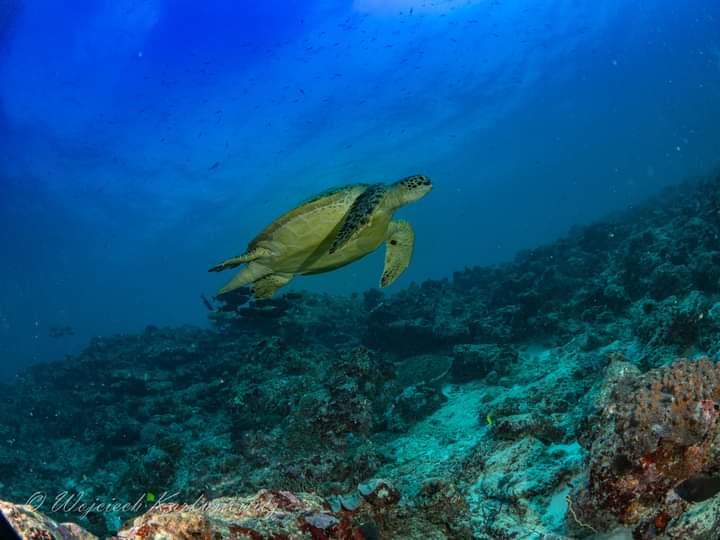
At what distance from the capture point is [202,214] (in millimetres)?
48438

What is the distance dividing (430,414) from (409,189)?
393 cm

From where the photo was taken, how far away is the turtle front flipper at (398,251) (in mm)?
6102

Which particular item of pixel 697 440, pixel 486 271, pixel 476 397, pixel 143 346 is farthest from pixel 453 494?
pixel 486 271

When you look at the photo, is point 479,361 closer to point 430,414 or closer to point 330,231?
point 430,414

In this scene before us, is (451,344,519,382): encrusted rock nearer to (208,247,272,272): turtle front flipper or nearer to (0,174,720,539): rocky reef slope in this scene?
(0,174,720,539): rocky reef slope

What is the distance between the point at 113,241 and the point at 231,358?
44416 mm

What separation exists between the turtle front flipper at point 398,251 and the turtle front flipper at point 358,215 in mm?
1006

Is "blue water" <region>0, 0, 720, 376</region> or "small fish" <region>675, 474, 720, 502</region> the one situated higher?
"blue water" <region>0, 0, 720, 376</region>

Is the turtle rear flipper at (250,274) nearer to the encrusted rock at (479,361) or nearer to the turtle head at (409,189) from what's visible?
the turtle head at (409,189)

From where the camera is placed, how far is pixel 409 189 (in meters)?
5.39

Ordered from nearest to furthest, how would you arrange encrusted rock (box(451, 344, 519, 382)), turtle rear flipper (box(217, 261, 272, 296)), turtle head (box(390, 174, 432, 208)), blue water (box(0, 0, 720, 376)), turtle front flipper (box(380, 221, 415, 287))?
turtle head (box(390, 174, 432, 208)) < turtle rear flipper (box(217, 261, 272, 296)) < turtle front flipper (box(380, 221, 415, 287)) < encrusted rock (box(451, 344, 519, 382)) < blue water (box(0, 0, 720, 376))

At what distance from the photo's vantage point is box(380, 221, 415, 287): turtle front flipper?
6102 mm

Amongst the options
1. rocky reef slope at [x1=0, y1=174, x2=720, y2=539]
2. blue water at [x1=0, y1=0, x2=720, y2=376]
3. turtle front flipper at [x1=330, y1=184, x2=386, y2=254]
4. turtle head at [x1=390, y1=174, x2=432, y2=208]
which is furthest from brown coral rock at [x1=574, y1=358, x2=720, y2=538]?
blue water at [x1=0, y1=0, x2=720, y2=376]

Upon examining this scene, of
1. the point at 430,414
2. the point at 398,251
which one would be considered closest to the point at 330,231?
the point at 398,251
